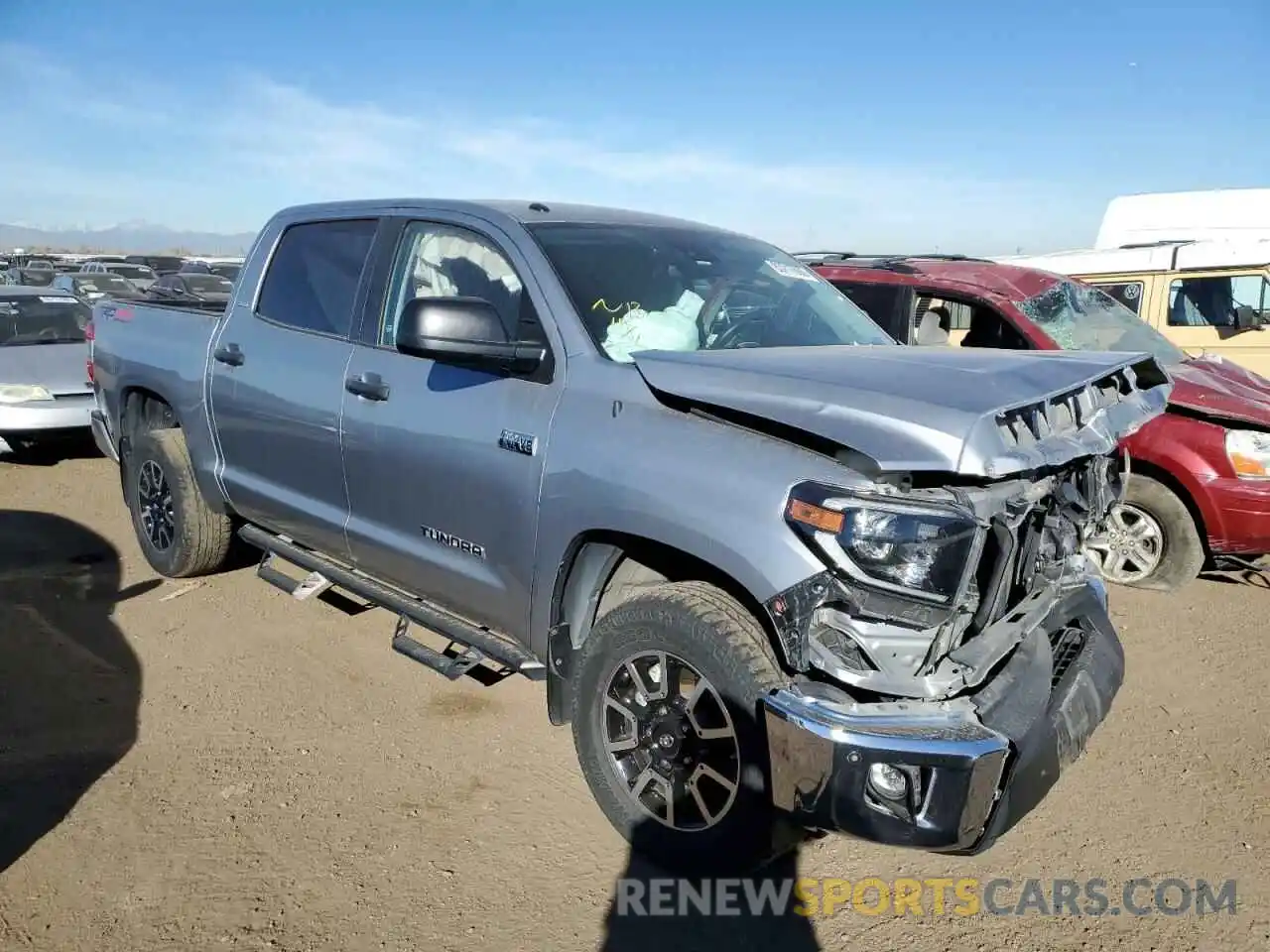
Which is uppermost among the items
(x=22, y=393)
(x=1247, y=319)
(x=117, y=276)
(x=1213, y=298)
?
(x=1213, y=298)

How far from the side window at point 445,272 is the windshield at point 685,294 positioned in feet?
0.79

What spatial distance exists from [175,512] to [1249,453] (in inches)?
225

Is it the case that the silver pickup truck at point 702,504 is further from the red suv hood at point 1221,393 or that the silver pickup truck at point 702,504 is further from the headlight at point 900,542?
the red suv hood at point 1221,393

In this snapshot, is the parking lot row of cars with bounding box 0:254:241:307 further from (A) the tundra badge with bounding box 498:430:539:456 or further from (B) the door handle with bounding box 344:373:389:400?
(A) the tundra badge with bounding box 498:430:539:456

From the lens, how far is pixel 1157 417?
17.1 ft

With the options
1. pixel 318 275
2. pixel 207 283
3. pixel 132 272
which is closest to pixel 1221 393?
pixel 318 275

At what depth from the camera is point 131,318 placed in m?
5.44

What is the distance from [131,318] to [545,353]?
3417 mm

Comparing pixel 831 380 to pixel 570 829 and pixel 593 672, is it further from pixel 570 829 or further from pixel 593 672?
pixel 570 829

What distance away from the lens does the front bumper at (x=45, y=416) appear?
27.1 ft

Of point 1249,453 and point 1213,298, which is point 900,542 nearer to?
point 1249,453

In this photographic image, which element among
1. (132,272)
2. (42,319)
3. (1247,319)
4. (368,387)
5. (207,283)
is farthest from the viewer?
(132,272)

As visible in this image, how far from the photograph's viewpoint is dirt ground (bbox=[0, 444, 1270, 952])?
2758mm

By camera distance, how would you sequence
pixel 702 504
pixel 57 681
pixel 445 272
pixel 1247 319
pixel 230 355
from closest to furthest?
1. pixel 702 504
2. pixel 445 272
3. pixel 57 681
4. pixel 230 355
5. pixel 1247 319
